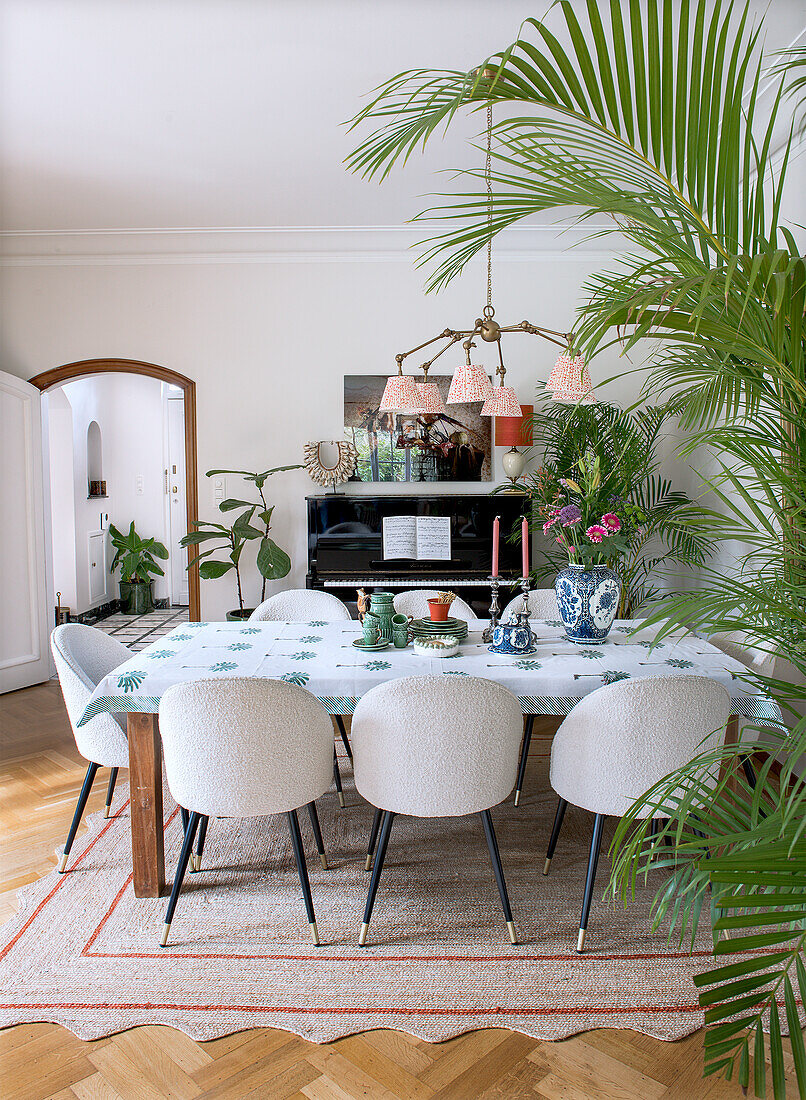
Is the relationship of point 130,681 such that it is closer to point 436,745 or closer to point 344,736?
point 436,745

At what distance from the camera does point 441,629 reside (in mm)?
2900

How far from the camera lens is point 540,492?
15.6ft

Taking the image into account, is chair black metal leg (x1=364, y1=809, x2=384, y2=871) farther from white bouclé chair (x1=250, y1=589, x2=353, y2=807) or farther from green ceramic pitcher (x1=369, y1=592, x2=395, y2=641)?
white bouclé chair (x1=250, y1=589, x2=353, y2=807)

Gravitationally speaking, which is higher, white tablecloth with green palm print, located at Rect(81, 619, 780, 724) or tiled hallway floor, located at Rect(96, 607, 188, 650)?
white tablecloth with green palm print, located at Rect(81, 619, 780, 724)

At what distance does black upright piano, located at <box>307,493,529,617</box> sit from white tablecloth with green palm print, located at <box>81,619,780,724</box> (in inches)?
69.9

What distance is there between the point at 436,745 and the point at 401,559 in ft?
9.10

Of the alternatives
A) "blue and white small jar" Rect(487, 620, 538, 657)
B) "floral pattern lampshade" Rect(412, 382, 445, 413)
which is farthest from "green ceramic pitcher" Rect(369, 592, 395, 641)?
"floral pattern lampshade" Rect(412, 382, 445, 413)

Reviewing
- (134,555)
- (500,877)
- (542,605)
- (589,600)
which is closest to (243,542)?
(542,605)

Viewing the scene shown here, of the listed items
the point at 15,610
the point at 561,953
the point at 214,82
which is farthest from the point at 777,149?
the point at 15,610

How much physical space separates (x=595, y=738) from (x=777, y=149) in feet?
10.0

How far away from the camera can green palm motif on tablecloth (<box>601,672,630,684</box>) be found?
2480mm

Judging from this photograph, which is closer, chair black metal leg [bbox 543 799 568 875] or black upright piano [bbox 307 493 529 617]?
chair black metal leg [bbox 543 799 568 875]

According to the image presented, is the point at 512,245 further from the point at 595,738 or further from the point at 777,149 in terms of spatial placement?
the point at 595,738

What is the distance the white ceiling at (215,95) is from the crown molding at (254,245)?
321 millimetres
